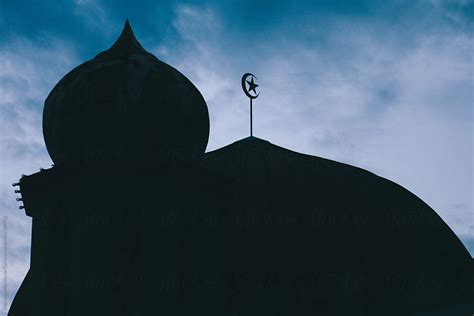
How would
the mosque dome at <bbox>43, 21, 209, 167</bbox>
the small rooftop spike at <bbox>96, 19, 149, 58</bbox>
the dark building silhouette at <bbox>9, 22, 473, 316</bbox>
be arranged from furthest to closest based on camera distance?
1. the small rooftop spike at <bbox>96, 19, 149, 58</bbox>
2. the mosque dome at <bbox>43, 21, 209, 167</bbox>
3. the dark building silhouette at <bbox>9, 22, 473, 316</bbox>

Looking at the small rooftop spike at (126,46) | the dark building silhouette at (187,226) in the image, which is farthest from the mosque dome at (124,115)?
the small rooftop spike at (126,46)

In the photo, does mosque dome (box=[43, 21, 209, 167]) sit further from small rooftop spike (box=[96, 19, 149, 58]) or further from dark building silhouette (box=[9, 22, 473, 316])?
small rooftop spike (box=[96, 19, 149, 58])

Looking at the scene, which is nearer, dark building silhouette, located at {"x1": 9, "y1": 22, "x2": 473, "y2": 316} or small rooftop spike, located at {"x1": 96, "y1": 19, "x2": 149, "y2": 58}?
dark building silhouette, located at {"x1": 9, "y1": 22, "x2": 473, "y2": 316}

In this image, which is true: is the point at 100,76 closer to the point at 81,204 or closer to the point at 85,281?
the point at 81,204

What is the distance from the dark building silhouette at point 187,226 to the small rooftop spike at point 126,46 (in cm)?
5

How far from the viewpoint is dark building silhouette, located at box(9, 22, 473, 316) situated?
60.0ft

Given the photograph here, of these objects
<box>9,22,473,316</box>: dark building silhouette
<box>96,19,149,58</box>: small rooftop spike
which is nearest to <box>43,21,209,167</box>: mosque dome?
<box>9,22,473,316</box>: dark building silhouette

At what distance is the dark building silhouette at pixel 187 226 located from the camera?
60.0ft

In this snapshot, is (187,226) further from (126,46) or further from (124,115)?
(126,46)

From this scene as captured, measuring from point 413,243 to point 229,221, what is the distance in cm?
484

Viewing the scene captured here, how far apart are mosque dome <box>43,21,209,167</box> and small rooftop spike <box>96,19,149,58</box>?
23 cm

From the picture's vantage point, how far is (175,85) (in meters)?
19.6

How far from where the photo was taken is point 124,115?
18.8 metres

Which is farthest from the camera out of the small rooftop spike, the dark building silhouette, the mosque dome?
the small rooftop spike
